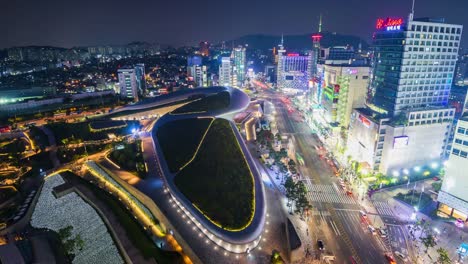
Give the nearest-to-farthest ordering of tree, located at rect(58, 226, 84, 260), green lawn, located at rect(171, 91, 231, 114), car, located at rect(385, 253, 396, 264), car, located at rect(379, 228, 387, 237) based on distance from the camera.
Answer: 1. tree, located at rect(58, 226, 84, 260)
2. car, located at rect(385, 253, 396, 264)
3. car, located at rect(379, 228, 387, 237)
4. green lawn, located at rect(171, 91, 231, 114)

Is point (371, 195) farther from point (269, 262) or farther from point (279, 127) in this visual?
point (279, 127)

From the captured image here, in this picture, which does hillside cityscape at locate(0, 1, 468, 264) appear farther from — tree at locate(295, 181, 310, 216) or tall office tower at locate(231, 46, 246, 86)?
tall office tower at locate(231, 46, 246, 86)

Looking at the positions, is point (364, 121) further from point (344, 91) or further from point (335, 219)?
point (335, 219)

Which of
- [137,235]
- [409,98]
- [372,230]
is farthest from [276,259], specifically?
[409,98]

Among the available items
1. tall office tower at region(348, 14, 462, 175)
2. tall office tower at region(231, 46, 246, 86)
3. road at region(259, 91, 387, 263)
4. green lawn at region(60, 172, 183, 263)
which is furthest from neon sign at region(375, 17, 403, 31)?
tall office tower at region(231, 46, 246, 86)

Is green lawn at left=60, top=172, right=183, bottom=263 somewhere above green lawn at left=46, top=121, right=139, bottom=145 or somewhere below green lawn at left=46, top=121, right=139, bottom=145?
below

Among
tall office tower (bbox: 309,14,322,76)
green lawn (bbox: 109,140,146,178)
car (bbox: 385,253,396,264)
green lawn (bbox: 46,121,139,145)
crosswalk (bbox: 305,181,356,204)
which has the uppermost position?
tall office tower (bbox: 309,14,322,76)

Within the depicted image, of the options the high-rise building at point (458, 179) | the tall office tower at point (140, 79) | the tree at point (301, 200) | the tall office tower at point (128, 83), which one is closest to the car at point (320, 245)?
the tree at point (301, 200)

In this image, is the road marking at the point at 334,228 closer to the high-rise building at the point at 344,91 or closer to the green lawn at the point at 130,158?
the green lawn at the point at 130,158
